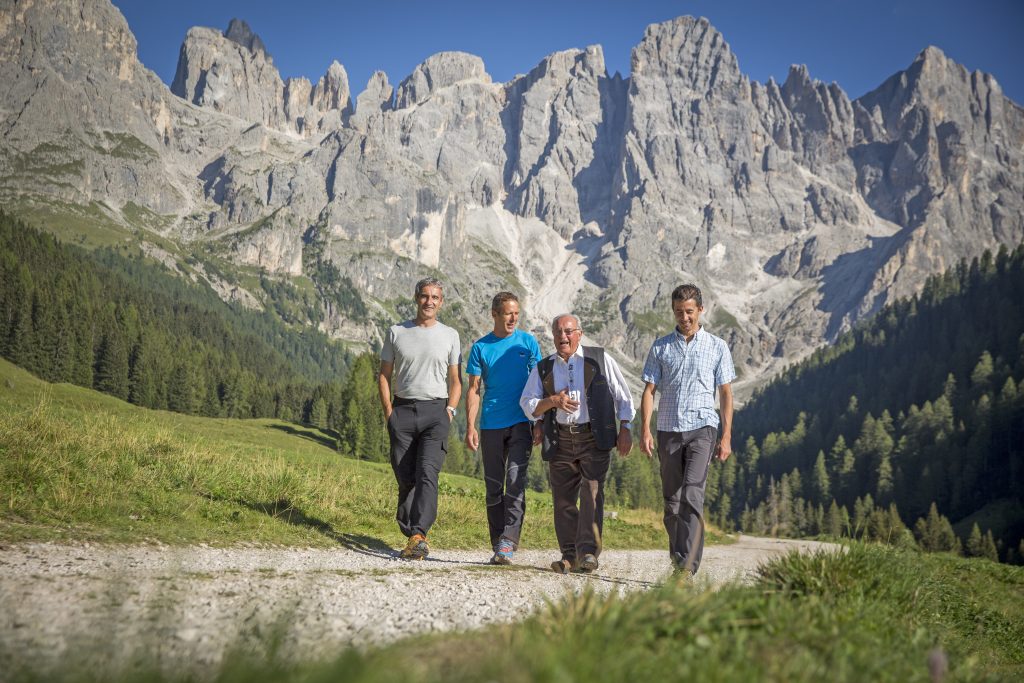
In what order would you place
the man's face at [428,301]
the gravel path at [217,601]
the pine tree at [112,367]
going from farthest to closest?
the pine tree at [112,367] < the man's face at [428,301] < the gravel path at [217,601]

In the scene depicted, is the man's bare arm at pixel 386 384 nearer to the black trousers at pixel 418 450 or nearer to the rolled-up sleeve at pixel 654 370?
the black trousers at pixel 418 450

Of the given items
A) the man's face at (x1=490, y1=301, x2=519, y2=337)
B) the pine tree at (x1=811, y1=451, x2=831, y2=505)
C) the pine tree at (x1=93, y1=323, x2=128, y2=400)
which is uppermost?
the pine tree at (x1=93, y1=323, x2=128, y2=400)

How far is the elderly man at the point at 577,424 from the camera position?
9.96 metres

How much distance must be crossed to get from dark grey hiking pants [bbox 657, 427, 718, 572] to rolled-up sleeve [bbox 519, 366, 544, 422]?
1910 millimetres

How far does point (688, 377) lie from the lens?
392 inches

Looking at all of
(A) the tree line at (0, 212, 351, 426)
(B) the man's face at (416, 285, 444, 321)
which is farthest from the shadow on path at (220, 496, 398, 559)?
(A) the tree line at (0, 212, 351, 426)

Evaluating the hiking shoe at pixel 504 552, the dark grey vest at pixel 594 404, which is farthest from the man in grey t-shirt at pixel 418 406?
the dark grey vest at pixel 594 404

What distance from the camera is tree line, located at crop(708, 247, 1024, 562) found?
107425 mm

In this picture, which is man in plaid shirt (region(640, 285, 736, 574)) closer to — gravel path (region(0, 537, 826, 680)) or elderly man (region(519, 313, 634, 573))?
elderly man (region(519, 313, 634, 573))

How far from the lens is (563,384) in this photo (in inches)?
401


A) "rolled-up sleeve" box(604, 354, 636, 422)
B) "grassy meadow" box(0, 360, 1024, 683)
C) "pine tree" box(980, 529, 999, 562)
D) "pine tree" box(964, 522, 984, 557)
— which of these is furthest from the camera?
"pine tree" box(964, 522, 984, 557)

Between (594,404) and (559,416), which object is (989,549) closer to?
(594,404)

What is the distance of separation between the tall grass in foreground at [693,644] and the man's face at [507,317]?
550cm

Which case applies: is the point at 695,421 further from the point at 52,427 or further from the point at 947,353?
the point at 947,353
